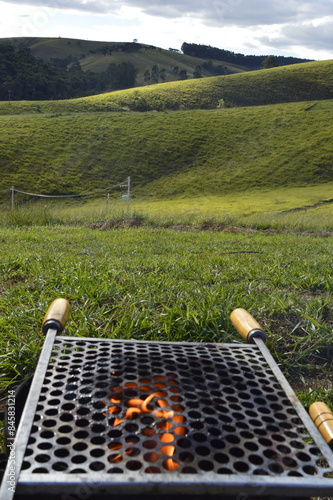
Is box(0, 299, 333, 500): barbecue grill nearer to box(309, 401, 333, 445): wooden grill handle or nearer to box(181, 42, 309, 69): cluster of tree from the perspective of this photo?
box(309, 401, 333, 445): wooden grill handle

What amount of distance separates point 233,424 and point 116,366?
69 cm

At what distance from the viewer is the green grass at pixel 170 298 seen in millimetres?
3559

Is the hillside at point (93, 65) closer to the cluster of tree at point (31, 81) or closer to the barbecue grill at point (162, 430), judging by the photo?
the cluster of tree at point (31, 81)

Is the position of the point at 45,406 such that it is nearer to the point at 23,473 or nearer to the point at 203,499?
the point at 23,473

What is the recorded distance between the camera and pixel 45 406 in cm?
185

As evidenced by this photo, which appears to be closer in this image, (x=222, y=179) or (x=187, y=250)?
(x=187, y=250)

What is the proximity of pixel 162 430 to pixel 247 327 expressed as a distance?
43.1 inches

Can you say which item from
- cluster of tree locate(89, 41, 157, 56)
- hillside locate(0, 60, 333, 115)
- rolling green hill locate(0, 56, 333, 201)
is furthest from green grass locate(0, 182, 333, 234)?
cluster of tree locate(89, 41, 157, 56)

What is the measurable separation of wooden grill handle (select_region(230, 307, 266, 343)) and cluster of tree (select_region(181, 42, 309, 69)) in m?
192

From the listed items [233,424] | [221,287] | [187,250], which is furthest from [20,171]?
[233,424]

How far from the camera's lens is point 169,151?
2045 inches

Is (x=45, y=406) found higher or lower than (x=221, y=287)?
higher

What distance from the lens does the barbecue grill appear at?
4.90 feet

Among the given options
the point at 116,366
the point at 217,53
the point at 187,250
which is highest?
the point at 217,53
